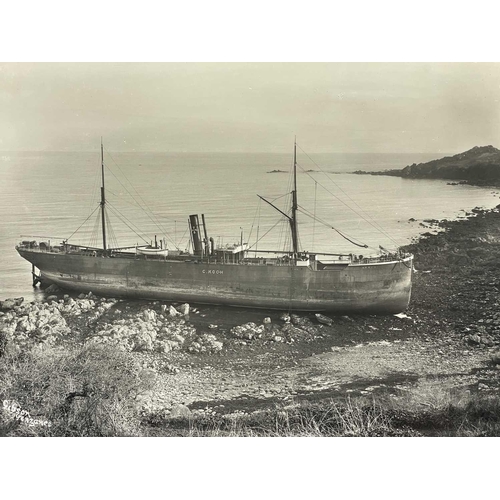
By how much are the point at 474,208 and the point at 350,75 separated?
3693 mm

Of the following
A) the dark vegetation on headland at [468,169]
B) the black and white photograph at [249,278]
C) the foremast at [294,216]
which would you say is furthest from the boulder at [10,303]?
the dark vegetation on headland at [468,169]

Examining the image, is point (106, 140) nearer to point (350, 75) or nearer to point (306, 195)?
point (306, 195)

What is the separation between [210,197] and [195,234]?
34.4 inches

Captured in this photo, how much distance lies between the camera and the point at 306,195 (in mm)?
8562

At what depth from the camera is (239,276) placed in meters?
9.17

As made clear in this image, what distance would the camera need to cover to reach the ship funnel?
8.70m

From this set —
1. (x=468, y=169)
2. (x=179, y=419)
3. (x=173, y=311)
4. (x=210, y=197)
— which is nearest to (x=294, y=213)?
(x=210, y=197)

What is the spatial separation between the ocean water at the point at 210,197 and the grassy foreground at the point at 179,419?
2221 millimetres

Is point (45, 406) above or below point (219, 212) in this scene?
below

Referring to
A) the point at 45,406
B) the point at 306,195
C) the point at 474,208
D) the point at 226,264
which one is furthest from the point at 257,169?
the point at 45,406

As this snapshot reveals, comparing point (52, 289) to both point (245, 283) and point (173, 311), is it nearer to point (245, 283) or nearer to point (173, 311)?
point (173, 311)

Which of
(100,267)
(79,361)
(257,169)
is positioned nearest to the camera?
(79,361)

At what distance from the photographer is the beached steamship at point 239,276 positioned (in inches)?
353

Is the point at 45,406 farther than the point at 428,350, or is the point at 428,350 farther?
the point at 428,350
